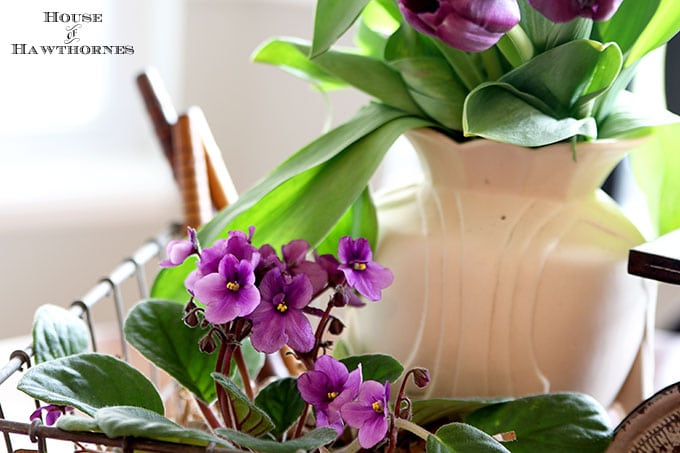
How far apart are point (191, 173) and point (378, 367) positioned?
0.25m

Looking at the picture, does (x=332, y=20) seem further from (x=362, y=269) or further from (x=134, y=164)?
(x=134, y=164)

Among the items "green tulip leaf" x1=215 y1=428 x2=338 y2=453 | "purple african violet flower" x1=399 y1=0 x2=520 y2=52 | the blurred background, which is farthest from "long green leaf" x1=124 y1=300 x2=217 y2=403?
the blurred background

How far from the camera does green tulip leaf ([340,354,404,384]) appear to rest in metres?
0.45

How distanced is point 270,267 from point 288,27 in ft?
2.69

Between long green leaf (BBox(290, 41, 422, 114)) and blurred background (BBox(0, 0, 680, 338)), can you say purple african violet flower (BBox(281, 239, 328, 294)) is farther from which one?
blurred background (BBox(0, 0, 680, 338))

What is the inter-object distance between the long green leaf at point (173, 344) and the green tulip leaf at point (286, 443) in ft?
0.37

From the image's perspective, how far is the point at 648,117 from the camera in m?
0.50

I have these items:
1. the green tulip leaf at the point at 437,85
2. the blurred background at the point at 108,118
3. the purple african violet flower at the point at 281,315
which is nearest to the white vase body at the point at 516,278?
the green tulip leaf at the point at 437,85

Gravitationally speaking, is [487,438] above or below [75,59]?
above

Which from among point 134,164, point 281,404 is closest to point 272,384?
point 281,404

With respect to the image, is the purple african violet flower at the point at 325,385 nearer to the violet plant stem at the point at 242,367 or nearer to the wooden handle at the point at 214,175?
the violet plant stem at the point at 242,367

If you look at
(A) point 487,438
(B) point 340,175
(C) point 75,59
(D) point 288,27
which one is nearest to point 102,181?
(C) point 75,59

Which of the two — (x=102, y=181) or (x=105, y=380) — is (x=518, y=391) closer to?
(x=105, y=380)

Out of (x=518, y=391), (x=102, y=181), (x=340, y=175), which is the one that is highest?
(x=340, y=175)
